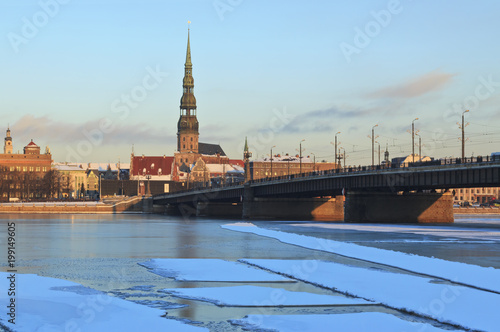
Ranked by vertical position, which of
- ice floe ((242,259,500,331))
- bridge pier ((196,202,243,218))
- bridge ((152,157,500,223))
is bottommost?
bridge pier ((196,202,243,218))

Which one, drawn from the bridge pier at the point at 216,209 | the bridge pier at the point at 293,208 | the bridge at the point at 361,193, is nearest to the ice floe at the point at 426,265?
the bridge at the point at 361,193

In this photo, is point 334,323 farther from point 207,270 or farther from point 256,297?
point 207,270

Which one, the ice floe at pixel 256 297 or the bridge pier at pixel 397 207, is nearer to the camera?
the ice floe at pixel 256 297

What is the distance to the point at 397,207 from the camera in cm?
11700

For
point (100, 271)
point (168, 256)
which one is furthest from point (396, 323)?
point (168, 256)

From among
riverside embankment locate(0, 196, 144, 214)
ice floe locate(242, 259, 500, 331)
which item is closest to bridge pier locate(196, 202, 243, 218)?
riverside embankment locate(0, 196, 144, 214)

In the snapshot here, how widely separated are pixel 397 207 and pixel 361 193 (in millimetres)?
6968

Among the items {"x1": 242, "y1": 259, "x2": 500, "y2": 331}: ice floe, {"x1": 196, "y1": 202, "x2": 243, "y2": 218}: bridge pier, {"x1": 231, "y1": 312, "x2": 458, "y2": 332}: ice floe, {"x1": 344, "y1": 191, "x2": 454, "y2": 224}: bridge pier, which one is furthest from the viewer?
{"x1": 196, "y1": 202, "x2": 243, "y2": 218}: bridge pier

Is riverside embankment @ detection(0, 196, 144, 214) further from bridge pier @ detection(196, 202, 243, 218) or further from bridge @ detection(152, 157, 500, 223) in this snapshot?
bridge pier @ detection(196, 202, 243, 218)

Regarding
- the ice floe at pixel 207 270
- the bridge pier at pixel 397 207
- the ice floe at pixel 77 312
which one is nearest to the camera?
the ice floe at pixel 77 312

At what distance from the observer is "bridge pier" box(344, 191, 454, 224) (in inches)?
4503

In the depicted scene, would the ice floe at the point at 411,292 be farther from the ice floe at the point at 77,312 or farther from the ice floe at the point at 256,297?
the ice floe at the point at 77,312

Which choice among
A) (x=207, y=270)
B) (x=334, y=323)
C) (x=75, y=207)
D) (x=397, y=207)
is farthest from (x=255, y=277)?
(x=75, y=207)

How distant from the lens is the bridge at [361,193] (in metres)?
92.6
